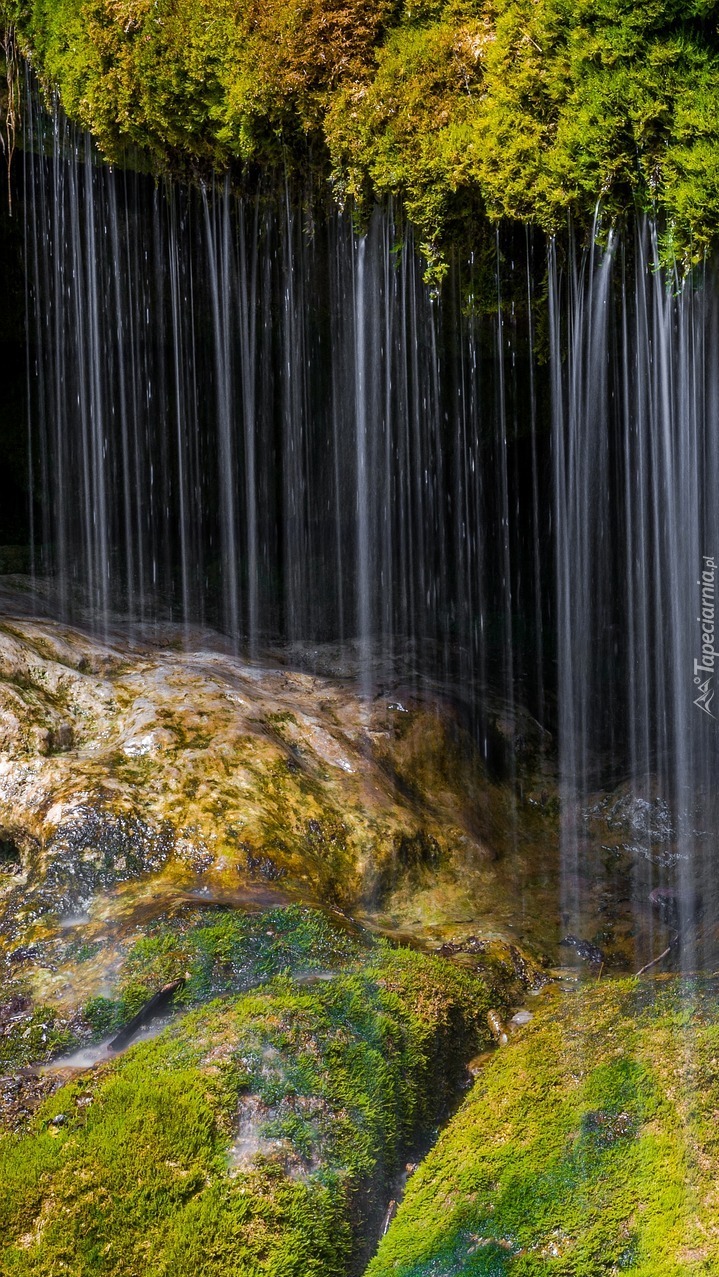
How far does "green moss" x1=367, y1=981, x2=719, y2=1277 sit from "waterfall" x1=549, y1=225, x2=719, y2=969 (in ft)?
4.00

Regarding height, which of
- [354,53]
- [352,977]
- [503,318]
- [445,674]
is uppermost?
[354,53]

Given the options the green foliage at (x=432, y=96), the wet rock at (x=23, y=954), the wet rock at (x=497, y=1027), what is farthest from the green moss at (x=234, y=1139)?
the green foliage at (x=432, y=96)

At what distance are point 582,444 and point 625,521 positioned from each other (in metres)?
3.88

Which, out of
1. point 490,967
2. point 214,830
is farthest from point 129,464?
point 490,967

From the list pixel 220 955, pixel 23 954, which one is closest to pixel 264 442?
pixel 23 954

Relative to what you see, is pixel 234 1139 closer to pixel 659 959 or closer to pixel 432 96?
pixel 659 959

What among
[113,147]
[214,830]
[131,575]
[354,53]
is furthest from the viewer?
[131,575]

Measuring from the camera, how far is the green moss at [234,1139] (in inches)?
119

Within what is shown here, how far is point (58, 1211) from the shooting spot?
3.07 metres

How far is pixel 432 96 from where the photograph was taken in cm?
549

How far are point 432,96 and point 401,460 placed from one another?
18.5 feet

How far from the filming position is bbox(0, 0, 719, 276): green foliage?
471 centimetres

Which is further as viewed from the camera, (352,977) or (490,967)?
(490,967)

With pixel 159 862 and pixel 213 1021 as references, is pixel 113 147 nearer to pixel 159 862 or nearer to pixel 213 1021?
pixel 159 862
